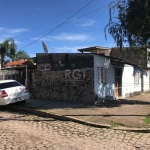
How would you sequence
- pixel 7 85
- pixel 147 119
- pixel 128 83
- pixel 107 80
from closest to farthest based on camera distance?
pixel 147 119 → pixel 7 85 → pixel 107 80 → pixel 128 83

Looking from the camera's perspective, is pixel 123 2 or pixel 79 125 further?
pixel 123 2

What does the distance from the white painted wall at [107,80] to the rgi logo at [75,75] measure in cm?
90

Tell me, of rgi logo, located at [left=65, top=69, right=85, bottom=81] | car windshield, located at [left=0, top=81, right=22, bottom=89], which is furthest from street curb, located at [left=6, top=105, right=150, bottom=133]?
rgi logo, located at [left=65, top=69, right=85, bottom=81]

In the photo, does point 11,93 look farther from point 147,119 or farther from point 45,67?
point 147,119

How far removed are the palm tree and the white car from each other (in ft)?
70.9

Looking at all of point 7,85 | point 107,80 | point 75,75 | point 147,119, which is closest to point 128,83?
point 107,80

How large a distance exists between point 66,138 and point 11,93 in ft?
22.1

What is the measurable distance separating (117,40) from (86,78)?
131 inches

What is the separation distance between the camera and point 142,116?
979 centimetres

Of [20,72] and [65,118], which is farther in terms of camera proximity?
[20,72]

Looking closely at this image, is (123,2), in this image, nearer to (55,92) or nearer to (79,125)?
(55,92)

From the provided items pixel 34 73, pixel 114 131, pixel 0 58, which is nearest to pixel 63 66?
pixel 34 73

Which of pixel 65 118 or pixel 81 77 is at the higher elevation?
pixel 81 77

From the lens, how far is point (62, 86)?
15.6 metres
